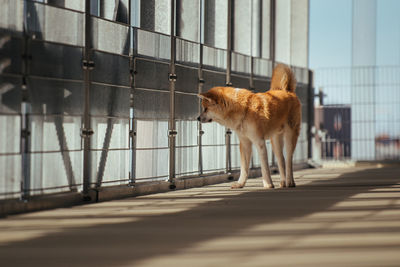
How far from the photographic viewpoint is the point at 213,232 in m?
5.30

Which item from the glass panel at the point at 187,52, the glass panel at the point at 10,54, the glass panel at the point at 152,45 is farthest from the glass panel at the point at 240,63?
the glass panel at the point at 10,54

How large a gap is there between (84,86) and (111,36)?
817 millimetres

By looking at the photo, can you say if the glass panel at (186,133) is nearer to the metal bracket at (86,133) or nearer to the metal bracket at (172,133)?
the metal bracket at (172,133)

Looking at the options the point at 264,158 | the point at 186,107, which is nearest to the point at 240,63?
the point at 186,107

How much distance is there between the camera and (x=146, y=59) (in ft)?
29.9

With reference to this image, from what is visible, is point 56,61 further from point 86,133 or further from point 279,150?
point 279,150

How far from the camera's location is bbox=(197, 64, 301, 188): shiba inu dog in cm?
953

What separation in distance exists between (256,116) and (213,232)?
439 centimetres

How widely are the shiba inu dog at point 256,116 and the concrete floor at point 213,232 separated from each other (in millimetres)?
1321

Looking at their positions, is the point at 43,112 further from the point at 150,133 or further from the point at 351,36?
the point at 351,36

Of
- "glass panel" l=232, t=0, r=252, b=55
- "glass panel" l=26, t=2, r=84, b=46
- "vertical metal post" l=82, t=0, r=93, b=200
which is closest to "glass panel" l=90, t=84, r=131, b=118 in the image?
"vertical metal post" l=82, t=0, r=93, b=200

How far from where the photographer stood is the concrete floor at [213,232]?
165 inches

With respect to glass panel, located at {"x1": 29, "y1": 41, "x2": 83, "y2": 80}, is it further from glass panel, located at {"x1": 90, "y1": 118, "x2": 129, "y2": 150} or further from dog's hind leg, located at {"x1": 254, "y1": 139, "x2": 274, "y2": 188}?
dog's hind leg, located at {"x1": 254, "y1": 139, "x2": 274, "y2": 188}

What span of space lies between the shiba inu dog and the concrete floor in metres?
1.32
